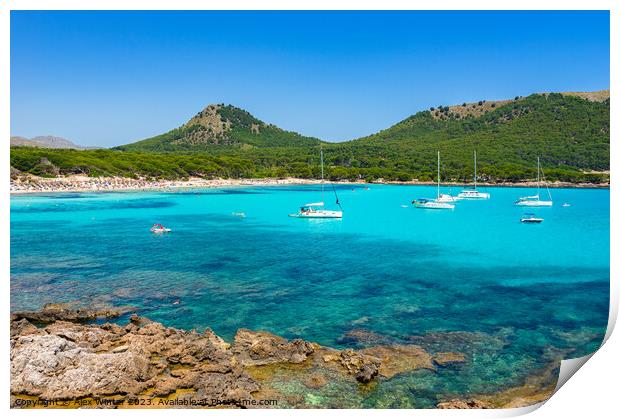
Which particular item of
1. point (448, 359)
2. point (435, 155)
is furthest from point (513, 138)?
point (448, 359)

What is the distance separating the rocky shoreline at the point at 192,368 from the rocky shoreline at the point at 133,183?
39880 millimetres

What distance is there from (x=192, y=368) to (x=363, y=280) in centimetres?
749

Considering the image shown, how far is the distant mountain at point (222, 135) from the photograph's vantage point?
101 m

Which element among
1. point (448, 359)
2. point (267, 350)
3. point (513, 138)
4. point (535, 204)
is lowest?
point (448, 359)

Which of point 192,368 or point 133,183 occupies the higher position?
point 133,183

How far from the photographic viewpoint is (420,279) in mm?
14125

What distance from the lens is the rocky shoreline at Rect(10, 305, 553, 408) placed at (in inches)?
246

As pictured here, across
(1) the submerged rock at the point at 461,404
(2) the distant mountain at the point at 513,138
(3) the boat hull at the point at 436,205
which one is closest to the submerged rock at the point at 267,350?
(1) the submerged rock at the point at 461,404

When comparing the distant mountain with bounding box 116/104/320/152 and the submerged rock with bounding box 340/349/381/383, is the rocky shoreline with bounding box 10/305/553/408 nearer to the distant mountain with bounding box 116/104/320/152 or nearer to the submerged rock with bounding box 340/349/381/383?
the submerged rock with bounding box 340/349/381/383

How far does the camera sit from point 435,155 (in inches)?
2940

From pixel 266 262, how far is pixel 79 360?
9.91m

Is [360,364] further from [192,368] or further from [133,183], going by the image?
[133,183]

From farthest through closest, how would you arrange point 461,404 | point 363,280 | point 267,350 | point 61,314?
point 363,280 < point 61,314 < point 267,350 < point 461,404

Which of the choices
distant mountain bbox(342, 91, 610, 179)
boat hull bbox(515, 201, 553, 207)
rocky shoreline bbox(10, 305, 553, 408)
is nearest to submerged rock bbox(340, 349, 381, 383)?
rocky shoreline bbox(10, 305, 553, 408)
